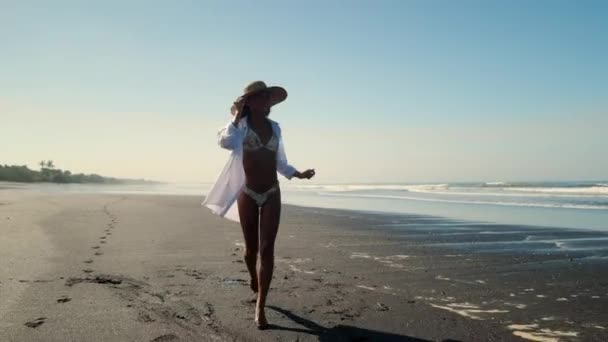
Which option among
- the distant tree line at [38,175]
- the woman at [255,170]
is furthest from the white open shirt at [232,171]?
the distant tree line at [38,175]

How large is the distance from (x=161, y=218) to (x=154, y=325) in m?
9.90

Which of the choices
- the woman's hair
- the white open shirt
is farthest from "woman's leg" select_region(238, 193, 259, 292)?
the woman's hair

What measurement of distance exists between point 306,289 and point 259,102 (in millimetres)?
1953

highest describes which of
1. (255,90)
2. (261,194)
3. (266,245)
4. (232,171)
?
(255,90)

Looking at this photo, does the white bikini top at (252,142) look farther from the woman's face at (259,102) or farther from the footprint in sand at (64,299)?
the footprint in sand at (64,299)

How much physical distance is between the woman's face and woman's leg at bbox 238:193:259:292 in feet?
2.55

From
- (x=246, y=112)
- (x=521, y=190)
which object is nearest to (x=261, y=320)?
(x=246, y=112)

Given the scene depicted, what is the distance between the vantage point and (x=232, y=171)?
4613mm

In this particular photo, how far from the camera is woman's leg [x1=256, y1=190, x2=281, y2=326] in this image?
381 cm

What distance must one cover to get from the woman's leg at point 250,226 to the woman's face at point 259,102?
78 centimetres

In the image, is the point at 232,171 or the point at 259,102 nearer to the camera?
the point at 259,102

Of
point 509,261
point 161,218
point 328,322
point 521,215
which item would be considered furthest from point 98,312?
point 521,215

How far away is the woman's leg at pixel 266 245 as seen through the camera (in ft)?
12.5

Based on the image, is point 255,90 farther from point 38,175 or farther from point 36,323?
point 38,175
